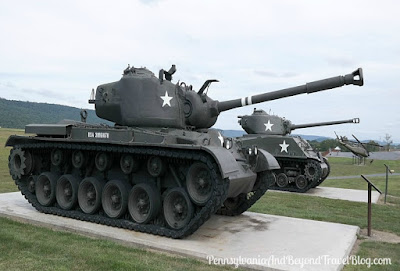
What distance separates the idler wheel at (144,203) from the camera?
8.58 metres

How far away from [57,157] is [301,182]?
11.6 meters

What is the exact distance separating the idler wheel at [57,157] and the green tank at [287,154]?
952 cm

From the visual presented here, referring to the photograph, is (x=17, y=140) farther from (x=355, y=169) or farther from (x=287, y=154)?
(x=355, y=169)

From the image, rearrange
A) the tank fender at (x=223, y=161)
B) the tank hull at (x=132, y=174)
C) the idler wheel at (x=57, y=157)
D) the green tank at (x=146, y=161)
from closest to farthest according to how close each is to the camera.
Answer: the tank fender at (x=223, y=161) < the tank hull at (x=132, y=174) < the green tank at (x=146, y=161) < the idler wheel at (x=57, y=157)

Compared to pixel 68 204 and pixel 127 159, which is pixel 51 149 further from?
pixel 127 159

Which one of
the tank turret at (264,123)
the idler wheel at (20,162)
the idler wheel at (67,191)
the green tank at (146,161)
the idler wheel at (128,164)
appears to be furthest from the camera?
the tank turret at (264,123)

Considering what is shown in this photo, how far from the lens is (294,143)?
723 inches

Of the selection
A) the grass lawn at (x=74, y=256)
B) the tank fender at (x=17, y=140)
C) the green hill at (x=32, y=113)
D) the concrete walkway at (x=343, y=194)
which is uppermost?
the green hill at (x=32, y=113)

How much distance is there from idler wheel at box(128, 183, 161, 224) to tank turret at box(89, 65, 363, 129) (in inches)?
60.1

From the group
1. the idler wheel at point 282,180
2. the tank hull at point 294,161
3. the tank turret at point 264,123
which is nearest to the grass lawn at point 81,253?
the tank hull at point 294,161

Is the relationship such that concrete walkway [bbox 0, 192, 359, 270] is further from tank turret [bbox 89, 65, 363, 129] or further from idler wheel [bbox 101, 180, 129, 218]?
tank turret [bbox 89, 65, 363, 129]

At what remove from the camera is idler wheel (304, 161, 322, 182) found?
17.8 metres

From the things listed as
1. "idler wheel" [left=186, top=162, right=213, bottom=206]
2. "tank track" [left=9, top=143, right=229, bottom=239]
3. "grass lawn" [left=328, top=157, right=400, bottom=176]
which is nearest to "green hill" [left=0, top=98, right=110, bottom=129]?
"grass lawn" [left=328, top=157, right=400, bottom=176]

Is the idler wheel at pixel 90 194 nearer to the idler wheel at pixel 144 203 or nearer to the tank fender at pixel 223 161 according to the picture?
the idler wheel at pixel 144 203
